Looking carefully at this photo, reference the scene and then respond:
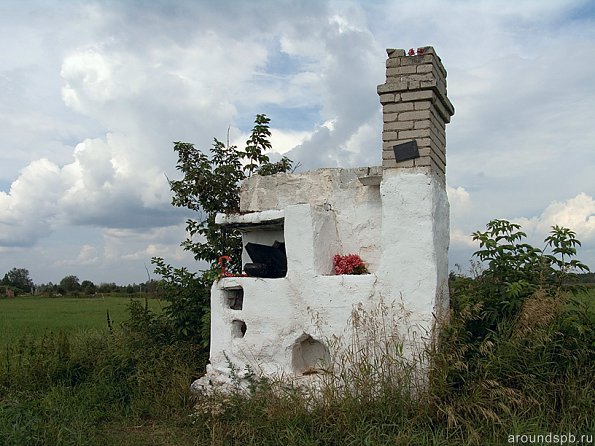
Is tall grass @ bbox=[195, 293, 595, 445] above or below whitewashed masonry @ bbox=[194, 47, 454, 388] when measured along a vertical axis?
below

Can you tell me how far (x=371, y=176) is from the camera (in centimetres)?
621

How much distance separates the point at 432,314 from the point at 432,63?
2627 mm

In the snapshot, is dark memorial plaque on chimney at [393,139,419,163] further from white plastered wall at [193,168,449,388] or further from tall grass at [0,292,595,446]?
tall grass at [0,292,595,446]

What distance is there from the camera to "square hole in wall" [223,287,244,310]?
22.7 feet

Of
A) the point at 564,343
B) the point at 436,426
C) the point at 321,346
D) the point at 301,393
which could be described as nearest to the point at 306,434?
the point at 301,393

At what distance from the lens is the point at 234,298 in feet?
23.1

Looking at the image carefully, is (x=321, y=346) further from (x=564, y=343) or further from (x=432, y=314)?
(x=564, y=343)

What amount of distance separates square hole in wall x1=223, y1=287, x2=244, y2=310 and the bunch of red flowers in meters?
1.35

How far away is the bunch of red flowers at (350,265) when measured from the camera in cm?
630

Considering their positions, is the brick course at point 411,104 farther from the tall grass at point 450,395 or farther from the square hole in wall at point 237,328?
the square hole in wall at point 237,328

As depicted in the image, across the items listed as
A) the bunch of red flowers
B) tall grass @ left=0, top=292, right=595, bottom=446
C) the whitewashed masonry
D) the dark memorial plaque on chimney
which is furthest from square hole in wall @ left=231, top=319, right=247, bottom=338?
the dark memorial plaque on chimney

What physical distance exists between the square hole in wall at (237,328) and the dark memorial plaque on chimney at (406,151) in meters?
2.71

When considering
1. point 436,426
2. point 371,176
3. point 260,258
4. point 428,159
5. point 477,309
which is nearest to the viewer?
point 436,426

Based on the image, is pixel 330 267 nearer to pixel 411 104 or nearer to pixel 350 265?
pixel 350 265
